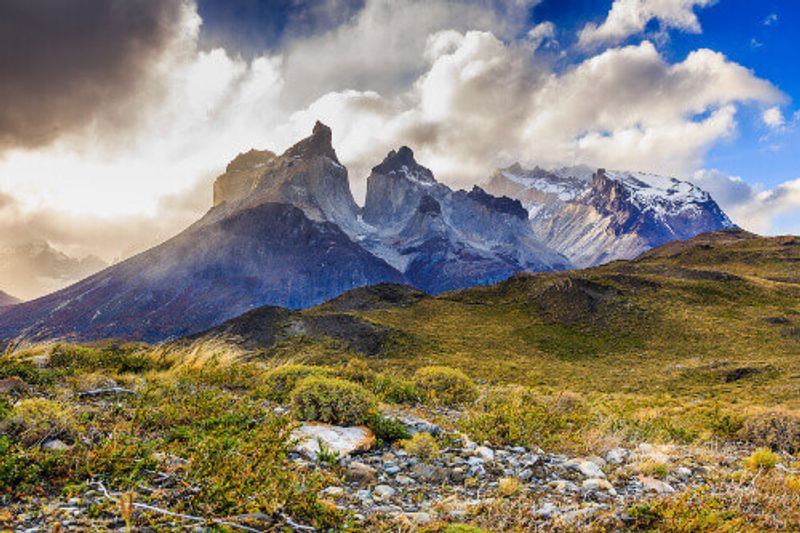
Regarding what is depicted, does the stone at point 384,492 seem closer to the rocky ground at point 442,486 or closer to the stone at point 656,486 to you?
the rocky ground at point 442,486

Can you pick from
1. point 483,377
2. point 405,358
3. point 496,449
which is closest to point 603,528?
point 496,449

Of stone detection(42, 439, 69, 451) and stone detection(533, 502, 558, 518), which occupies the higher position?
stone detection(42, 439, 69, 451)

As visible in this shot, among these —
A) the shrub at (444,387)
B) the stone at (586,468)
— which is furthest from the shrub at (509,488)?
the shrub at (444,387)

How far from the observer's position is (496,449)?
8.77 metres

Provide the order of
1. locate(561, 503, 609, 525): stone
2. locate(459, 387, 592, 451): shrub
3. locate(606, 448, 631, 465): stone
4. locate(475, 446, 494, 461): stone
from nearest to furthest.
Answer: locate(561, 503, 609, 525): stone, locate(475, 446, 494, 461): stone, locate(606, 448, 631, 465): stone, locate(459, 387, 592, 451): shrub

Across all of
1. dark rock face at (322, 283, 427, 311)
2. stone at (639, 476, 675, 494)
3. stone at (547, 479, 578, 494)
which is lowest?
stone at (639, 476, 675, 494)

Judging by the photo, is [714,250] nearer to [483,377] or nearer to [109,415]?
[483,377]

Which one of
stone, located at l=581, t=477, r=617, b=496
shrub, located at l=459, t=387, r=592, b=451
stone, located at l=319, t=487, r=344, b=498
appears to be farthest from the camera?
shrub, located at l=459, t=387, r=592, b=451

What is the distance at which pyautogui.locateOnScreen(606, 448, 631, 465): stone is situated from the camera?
8.48m

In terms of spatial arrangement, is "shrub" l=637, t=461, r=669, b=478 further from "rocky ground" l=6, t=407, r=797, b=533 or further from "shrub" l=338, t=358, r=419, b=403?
"shrub" l=338, t=358, r=419, b=403

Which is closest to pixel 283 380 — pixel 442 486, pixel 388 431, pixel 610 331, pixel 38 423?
pixel 388 431

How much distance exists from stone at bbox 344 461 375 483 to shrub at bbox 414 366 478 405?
25.0 ft

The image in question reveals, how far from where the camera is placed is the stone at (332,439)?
7324 mm

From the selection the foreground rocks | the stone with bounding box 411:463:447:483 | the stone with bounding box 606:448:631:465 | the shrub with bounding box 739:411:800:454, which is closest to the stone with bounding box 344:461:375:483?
the foreground rocks
